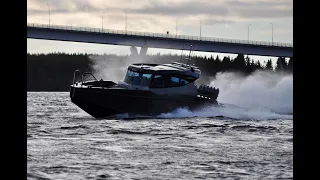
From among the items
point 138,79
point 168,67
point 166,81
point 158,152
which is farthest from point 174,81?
point 158,152

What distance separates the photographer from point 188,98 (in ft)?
129

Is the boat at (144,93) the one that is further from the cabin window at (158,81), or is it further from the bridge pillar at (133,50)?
the bridge pillar at (133,50)

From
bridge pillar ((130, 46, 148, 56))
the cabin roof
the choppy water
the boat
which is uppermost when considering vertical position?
bridge pillar ((130, 46, 148, 56))

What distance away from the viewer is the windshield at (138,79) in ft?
126

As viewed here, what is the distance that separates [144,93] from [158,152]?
18079mm

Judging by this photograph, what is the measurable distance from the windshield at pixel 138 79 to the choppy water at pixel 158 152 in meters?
3.69

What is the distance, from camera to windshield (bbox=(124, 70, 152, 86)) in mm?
38281

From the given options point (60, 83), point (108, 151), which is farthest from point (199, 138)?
point (60, 83)

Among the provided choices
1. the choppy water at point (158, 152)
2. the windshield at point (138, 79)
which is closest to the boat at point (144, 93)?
the windshield at point (138, 79)

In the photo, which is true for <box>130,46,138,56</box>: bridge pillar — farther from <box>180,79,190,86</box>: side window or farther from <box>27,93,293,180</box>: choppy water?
<box>27,93,293,180</box>: choppy water

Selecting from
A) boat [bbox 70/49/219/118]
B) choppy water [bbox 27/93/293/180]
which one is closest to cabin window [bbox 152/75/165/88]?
boat [bbox 70/49/219/118]
